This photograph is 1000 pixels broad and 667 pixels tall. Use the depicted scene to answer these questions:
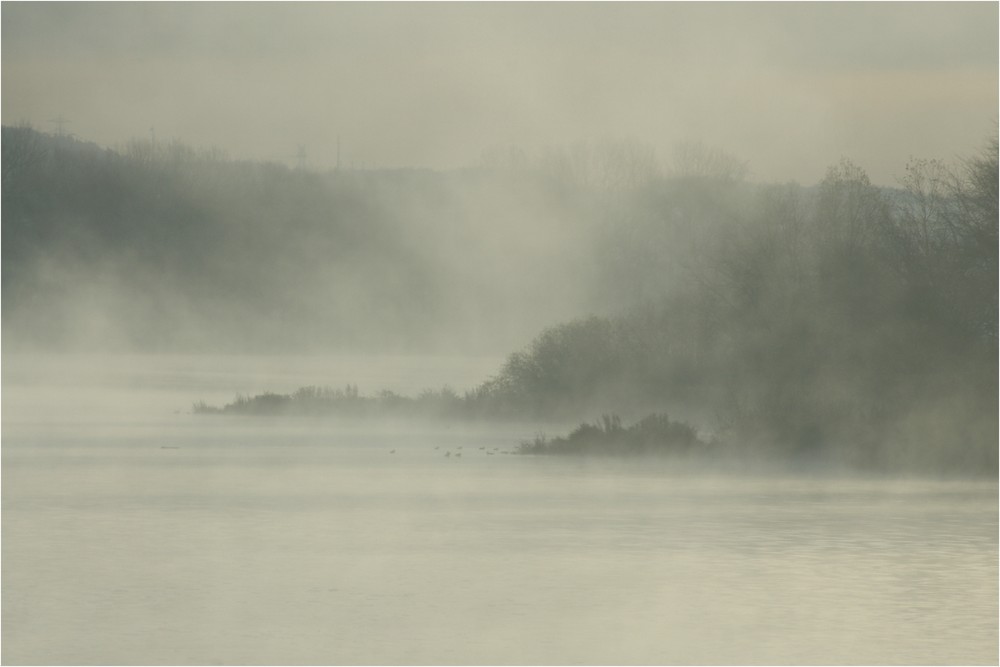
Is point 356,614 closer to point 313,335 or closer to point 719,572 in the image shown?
point 719,572

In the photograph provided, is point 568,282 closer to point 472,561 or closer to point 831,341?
point 831,341

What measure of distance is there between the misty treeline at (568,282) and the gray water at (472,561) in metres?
3.82

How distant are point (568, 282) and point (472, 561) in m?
89.1

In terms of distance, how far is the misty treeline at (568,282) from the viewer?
29203 millimetres

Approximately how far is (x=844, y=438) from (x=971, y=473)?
2967mm

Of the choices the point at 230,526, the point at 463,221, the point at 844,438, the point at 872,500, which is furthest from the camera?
the point at 463,221

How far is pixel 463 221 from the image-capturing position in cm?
11975

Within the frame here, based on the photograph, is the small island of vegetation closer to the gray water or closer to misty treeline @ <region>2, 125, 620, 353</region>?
the gray water

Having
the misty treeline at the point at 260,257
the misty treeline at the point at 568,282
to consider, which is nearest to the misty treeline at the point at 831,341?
the misty treeline at the point at 568,282

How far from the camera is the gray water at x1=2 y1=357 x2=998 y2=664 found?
42.5ft

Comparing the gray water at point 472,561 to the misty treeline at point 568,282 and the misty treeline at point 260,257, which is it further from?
the misty treeline at point 260,257

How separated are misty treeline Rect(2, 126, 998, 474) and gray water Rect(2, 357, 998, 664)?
12.5ft

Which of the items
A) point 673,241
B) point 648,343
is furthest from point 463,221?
point 648,343

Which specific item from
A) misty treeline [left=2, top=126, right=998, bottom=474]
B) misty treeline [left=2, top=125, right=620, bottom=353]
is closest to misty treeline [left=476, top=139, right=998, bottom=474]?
misty treeline [left=2, top=126, right=998, bottom=474]
